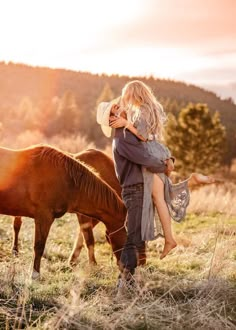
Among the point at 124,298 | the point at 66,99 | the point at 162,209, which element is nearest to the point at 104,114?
Result: the point at 162,209

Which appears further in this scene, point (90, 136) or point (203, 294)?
point (90, 136)

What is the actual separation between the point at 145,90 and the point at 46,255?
3090 mm

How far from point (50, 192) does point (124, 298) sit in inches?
69.1

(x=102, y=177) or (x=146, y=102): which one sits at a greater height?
(x=146, y=102)

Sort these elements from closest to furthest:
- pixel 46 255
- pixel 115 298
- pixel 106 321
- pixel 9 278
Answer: pixel 106 321
pixel 115 298
pixel 9 278
pixel 46 255

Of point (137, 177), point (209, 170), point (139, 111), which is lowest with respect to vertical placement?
point (209, 170)

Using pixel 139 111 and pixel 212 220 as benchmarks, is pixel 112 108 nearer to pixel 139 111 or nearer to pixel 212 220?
pixel 139 111

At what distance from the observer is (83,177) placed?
6.06 m

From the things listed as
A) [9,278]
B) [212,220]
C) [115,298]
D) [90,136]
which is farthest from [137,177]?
[90,136]

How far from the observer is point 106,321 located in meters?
3.91

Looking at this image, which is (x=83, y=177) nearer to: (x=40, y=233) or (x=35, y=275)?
(x=40, y=233)

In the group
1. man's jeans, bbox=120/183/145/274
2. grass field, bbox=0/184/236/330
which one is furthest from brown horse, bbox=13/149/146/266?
man's jeans, bbox=120/183/145/274

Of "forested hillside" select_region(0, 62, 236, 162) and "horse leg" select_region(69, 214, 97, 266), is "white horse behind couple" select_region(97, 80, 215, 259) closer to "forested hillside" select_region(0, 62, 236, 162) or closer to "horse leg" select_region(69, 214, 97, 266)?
"horse leg" select_region(69, 214, 97, 266)

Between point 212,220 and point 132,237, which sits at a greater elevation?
point 132,237
